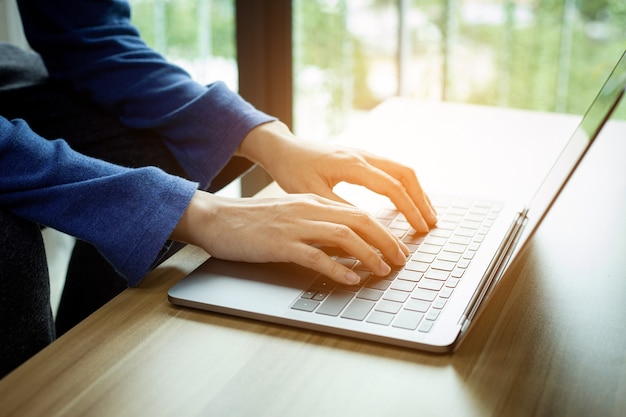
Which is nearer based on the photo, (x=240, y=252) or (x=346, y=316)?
(x=346, y=316)

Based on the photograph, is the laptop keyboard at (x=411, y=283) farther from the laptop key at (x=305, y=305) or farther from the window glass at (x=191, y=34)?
the window glass at (x=191, y=34)

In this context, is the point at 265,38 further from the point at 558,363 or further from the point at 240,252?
the point at 558,363

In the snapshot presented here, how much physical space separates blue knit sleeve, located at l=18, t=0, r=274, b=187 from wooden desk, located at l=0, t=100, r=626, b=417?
0.30m

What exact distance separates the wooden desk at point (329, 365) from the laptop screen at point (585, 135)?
0.10 metres

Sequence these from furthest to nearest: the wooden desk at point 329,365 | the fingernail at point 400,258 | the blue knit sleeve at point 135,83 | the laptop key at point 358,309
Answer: the blue knit sleeve at point 135,83, the fingernail at point 400,258, the laptop key at point 358,309, the wooden desk at point 329,365

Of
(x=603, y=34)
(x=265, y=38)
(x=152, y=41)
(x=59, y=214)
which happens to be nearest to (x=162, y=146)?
(x=59, y=214)

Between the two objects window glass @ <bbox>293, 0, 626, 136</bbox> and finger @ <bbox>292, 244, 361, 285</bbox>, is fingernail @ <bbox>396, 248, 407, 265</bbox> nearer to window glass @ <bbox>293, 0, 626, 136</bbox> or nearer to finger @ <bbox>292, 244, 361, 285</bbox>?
finger @ <bbox>292, 244, 361, 285</bbox>

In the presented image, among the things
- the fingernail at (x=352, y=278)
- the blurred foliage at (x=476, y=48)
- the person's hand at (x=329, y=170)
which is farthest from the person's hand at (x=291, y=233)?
the blurred foliage at (x=476, y=48)

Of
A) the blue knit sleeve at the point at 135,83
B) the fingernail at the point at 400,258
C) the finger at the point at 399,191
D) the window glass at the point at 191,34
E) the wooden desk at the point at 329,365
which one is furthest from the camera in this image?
the window glass at the point at 191,34

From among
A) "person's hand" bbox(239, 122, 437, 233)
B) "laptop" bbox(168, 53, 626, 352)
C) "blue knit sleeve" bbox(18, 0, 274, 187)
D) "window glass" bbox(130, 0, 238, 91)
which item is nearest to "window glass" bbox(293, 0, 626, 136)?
→ "window glass" bbox(130, 0, 238, 91)

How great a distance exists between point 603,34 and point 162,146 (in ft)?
7.00

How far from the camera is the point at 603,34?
2.71 meters

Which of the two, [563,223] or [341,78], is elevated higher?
[563,223]

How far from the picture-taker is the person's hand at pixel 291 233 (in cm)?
75
